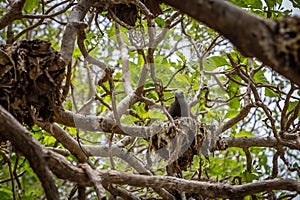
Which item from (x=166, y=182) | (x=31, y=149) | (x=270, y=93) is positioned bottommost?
(x=166, y=182)

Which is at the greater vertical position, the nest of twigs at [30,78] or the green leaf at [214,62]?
the green leaf at [214,62]

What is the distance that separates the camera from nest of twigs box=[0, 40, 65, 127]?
1243mm

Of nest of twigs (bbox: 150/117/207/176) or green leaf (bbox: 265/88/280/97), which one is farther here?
green leaf (bbox: 265/88/280/97)

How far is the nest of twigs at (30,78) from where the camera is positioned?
124 centimetres

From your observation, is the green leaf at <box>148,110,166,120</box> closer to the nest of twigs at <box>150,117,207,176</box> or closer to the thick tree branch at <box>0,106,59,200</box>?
the nest of twigs at <box>150,117,207,176</box>

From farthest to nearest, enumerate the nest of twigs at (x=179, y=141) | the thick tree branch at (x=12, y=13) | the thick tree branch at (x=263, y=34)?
the thick tree branch at (x=12, y=13) → the nest of twigs at (x=179, y=141) → the thick tree branch at (x=263, y=34)

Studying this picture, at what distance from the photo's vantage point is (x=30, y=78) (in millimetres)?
1259

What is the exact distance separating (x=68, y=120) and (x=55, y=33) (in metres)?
2.78

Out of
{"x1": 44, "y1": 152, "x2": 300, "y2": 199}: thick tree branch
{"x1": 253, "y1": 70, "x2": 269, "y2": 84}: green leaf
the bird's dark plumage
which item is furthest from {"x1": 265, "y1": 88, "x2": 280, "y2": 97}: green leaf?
{"x1": 44, "y1": 152, "x2": 300, "y2": 199}: thick tree branch

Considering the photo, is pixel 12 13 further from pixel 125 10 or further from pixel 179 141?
pixel 179 141

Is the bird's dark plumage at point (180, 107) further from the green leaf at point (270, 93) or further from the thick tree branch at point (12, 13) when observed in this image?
the thick tree branch at point (12, 13)

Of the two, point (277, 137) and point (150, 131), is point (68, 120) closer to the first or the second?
point (150, 131)

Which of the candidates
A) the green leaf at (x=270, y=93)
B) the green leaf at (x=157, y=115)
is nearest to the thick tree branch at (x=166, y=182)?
the green leaf at (x=157, y=115)

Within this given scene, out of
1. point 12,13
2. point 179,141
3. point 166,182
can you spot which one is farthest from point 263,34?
point 12,13
